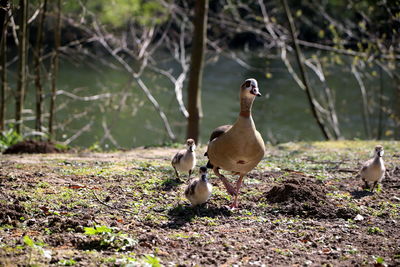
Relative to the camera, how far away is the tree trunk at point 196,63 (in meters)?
14.4

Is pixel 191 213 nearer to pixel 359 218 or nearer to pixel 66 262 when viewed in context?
pixel 359 218

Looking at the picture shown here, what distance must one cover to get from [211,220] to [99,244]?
162 cm

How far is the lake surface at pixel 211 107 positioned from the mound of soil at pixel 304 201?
15.8 m

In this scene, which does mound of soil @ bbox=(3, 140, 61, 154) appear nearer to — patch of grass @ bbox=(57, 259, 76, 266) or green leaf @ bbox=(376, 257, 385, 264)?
patch of grass @ bbox=(57, 259, 76, 266)

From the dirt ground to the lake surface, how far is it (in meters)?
14.7

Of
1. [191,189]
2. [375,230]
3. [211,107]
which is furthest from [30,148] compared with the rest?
[211,107]

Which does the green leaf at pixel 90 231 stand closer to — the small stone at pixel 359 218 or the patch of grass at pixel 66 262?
the patch of grass at pixel 66 262

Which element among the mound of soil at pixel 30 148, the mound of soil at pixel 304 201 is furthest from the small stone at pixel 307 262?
the mound of soil at pixel 30 148

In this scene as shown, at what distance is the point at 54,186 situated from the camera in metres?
6.84

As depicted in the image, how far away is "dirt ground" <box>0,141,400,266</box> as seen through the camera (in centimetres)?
477

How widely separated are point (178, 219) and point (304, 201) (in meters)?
1.69

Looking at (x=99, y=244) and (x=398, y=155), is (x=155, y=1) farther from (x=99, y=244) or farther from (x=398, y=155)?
(x=99, y=244)

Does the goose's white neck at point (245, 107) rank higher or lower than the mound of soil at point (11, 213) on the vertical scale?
higher

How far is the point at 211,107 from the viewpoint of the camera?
2881cm
